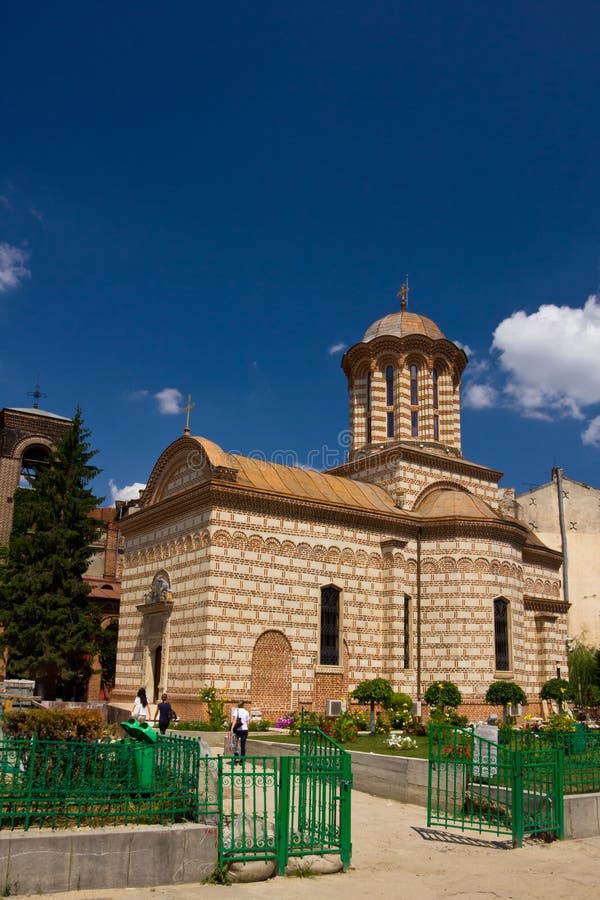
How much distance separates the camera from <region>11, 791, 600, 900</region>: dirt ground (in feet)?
25.2

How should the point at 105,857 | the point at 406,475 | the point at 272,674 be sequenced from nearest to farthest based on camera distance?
the point at 105,857 → the point at 272,674 → the point at 406,475

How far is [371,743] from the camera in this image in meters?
17.0

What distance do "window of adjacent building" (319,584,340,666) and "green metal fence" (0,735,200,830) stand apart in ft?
Answer: 45.8

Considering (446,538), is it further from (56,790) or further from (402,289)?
(56,790)

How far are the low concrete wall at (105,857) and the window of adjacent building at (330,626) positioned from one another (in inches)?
568

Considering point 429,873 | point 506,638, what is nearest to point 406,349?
point 506,638

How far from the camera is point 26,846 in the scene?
7.13 metres

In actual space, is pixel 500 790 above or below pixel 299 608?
below

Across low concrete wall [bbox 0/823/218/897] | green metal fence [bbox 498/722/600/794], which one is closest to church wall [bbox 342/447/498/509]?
green metal fence [bbox 498/722/600/794]

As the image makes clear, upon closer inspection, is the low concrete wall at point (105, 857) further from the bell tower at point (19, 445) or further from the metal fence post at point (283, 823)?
the bell tower at point (19, 445)

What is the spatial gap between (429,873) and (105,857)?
3656 millimetres

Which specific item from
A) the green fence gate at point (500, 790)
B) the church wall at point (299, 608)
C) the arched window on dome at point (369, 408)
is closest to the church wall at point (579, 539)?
the arched window on dome at point (369, 408)

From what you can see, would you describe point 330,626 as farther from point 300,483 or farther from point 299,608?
point 300,483

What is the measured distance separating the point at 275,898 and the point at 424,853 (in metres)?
3.05
